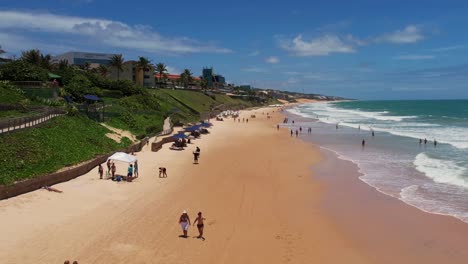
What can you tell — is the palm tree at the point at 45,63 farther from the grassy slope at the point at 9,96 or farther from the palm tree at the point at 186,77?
the palm tree at the point at 186,77

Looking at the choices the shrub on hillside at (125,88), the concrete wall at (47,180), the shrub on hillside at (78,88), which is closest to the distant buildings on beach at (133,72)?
the shrub on hillside at (125,88)

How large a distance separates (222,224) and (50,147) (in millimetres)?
11855

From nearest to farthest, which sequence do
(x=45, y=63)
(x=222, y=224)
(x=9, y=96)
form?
(x=222, y=224) → (x=9, y=96) → (x=45, y=63)

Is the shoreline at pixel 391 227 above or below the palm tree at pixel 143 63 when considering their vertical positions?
below

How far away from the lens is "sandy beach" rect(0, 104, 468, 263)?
12805 millimetres

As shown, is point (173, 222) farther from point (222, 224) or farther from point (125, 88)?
point (125, 88)

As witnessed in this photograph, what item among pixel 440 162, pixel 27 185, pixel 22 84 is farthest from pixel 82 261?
pixel 22 84

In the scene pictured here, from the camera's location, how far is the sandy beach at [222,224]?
12.8 meters

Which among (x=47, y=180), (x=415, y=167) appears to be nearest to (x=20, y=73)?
(x=47, y=180)

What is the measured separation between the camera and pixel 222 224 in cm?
1570

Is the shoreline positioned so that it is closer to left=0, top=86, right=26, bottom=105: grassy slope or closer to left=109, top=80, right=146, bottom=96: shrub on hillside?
left=0, top=86, right=26, bottom=105: grassy slope

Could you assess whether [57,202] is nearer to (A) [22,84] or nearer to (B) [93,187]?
(B) [93,187]

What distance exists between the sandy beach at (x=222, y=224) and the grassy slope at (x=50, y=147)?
1.37 meters

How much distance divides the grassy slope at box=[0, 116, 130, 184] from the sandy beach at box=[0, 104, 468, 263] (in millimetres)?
1372
